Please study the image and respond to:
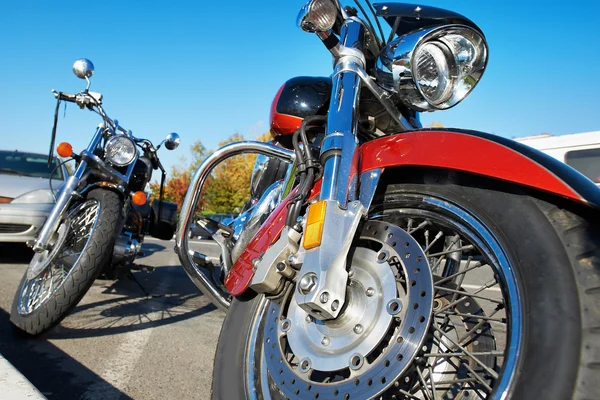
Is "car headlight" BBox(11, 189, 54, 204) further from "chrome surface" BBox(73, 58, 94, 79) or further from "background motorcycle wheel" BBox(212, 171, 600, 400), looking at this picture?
"background motorcycle wheel" BBox(212, 171, 600, 400)

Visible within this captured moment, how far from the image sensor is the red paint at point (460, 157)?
3.99 feet

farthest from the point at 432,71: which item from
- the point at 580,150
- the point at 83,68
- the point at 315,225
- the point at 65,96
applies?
the point at 580,150

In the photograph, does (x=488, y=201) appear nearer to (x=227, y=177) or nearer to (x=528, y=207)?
(x=528, y=207)

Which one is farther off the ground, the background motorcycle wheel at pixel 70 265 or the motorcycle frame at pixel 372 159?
the motorcycle frame at pixel 372 159

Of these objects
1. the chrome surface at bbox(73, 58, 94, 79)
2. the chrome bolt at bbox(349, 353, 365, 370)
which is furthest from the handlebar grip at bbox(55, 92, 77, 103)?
the chrome bolt at bbox(349, 353, 365, 370)

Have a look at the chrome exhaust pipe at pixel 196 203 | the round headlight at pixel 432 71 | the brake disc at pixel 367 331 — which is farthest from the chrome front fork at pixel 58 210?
the round headlight at pixel 432 71

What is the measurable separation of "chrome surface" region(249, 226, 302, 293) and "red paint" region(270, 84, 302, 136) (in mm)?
994

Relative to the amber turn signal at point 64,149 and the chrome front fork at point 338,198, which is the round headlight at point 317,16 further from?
the amber turn signal at point 64,149

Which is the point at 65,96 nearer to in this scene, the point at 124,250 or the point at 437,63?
the point at 124,250

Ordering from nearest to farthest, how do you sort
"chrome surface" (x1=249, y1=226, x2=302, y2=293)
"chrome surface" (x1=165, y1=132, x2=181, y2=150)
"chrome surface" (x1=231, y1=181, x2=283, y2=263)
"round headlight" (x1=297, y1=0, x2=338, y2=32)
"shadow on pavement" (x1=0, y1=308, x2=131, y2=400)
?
"chrome surface" (x1=249, y1=226, x2=302, y2=293), "round headlight" (x1=297, y1=0, x2=338, y2=32), "shadow on pavement" (x1=0, y1=308, x2=131, y2=400), "chrome surface" (x1=231, y1=181, x2=283, y2=263), "chrome surface" (x1=165, y1=132, x2=181, y2=150)

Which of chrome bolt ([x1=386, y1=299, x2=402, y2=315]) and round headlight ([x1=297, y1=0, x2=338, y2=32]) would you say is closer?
chrome bolt ([x1=386, y1=299, x2=402, y2=315])

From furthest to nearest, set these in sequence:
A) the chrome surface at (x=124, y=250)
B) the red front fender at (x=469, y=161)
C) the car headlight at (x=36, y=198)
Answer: the car headlight at (x=36, y=198), the chrome surface at (x=124, y=250), the red front fender at (x=469, y=161)

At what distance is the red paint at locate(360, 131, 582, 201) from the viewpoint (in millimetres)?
1216

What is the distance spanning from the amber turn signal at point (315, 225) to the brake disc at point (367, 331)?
137 millimetres
